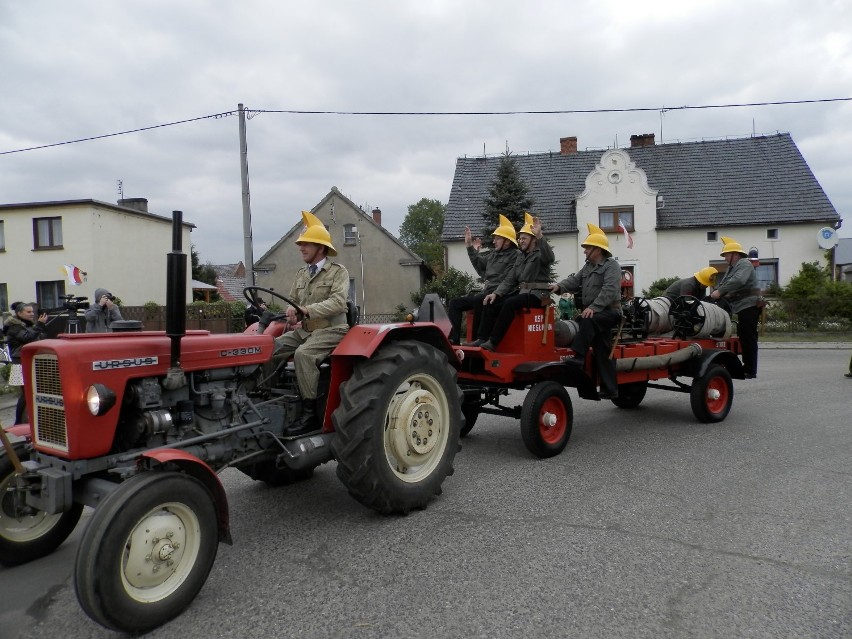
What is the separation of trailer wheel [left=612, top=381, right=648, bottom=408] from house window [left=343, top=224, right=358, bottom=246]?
24507mm

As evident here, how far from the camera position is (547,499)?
473 cm

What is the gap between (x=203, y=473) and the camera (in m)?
3.27

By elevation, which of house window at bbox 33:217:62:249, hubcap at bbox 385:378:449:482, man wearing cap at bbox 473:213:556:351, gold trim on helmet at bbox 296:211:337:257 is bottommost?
A: hubcap at bbox 385:378:449:482

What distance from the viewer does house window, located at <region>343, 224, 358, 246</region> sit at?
3172 centimetres

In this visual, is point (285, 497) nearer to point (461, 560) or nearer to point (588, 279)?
point (461, 560)

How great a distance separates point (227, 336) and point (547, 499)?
2.51 meters

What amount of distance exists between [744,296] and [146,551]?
7305mm

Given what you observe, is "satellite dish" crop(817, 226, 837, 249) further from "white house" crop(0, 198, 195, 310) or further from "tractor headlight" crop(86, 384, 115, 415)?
"tractor headlight" crop(86, 384, 115, 415)

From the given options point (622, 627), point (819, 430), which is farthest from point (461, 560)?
point (819, 430)

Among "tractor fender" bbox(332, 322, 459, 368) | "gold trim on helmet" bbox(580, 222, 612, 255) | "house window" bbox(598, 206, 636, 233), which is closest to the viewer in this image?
"tractor fender" bbox(332, 322, 459, 368)

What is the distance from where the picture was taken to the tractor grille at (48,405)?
3.25 metres

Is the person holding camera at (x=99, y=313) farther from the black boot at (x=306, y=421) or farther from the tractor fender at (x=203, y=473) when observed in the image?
the tractor fender at (x=203, y=473)

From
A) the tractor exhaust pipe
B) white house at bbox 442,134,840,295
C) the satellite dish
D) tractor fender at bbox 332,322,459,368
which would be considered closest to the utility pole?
white house at bbox 442,134,840,295

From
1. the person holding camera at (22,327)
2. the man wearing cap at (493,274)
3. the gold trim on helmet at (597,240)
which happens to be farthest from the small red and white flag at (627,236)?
the person holding camera at (22,327)
